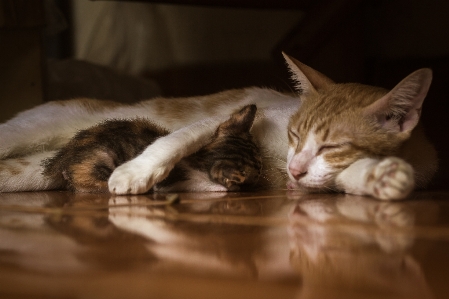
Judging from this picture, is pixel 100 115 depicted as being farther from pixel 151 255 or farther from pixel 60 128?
pixel 151 255

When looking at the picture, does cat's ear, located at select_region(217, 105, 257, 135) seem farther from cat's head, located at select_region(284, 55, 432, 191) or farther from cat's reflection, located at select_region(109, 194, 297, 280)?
cat's reflection, located at select_region(109, 194, 297, 280)

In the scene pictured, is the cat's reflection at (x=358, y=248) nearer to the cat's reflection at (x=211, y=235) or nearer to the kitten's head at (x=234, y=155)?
the cat's reflection at (x=211, y=235)

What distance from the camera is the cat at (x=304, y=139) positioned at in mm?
1666

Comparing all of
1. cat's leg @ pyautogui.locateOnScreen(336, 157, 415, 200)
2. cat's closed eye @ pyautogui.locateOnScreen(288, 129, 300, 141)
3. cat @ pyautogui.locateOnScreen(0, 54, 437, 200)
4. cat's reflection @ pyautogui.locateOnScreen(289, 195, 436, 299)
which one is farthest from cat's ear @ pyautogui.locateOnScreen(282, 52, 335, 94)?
cat's reflection @ pyautogui.locateOnScreen(289, 195, 436, 299)

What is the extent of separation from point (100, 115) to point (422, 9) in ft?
5.97

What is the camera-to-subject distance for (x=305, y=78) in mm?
2078

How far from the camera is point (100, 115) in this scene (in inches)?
96.1

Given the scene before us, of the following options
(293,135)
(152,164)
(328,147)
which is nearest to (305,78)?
(293,135)

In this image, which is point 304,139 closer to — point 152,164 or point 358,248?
point 152,164

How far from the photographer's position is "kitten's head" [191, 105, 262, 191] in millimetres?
1801

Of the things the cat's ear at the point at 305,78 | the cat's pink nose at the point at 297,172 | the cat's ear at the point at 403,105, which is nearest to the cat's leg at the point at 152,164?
the cat's pink nose at the point at 297,172

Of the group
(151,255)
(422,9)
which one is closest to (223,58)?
(422,9)

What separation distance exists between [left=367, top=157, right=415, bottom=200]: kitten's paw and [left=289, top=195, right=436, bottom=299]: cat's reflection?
1.7 inches

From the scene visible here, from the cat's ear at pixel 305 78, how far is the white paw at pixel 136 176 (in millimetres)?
661
